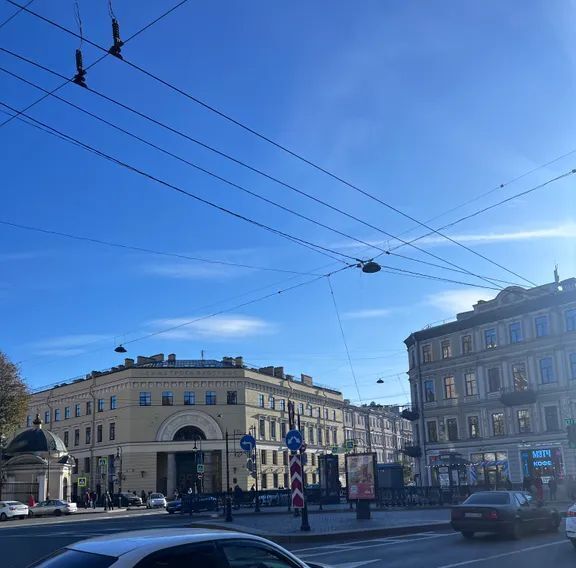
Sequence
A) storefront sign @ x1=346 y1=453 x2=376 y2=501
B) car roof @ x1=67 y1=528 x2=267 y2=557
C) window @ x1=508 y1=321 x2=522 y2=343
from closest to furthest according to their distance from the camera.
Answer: car roof @ x1=67 y1=528 x2=267 y2=557 < storefront sign @ x1=346 y1=453 x2=376 y2=501 < window @ x1=508 y1=321 x2=522 y2=343

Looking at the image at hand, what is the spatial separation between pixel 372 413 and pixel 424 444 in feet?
172

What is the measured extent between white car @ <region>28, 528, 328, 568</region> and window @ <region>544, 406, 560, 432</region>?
157ft

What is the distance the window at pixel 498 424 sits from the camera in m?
52.8

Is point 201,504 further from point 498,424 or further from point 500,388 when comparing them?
point 500,388

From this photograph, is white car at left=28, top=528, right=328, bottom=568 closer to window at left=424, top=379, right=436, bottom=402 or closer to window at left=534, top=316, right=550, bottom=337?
window at left=534, top=316, right=550, bottom=337

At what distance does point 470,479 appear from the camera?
53062 mm

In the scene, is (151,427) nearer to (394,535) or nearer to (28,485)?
(28,485)

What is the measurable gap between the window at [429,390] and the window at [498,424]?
6.35 metres

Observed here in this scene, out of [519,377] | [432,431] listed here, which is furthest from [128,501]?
[519,377]

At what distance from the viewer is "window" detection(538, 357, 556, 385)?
164 feet

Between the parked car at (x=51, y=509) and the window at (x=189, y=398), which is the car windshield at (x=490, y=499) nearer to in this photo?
the parked car at (x=51, y=509)

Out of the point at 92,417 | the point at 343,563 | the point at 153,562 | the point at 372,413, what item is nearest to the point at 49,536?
the point at 343,563

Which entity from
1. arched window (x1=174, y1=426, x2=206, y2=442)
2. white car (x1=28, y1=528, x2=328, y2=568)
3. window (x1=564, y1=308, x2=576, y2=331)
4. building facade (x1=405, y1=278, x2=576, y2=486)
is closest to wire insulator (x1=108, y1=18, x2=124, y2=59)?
white car (x1=28, y1=528, x2=328, y2=568)

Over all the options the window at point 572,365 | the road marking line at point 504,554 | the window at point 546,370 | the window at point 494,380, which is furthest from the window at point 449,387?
the road marking line at point 504,554
